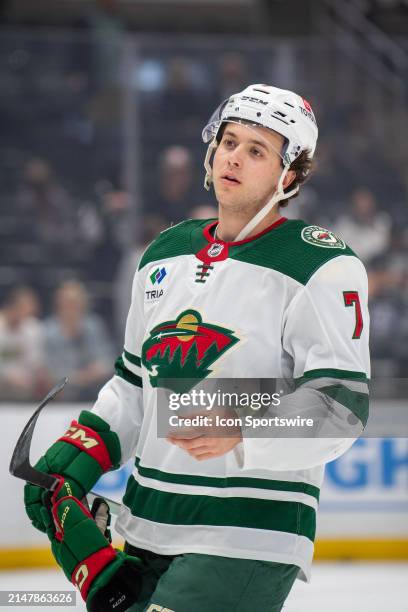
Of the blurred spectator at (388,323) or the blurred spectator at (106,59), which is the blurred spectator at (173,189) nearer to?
the blurred spectator at (106,59)

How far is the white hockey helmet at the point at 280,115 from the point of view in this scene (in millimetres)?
1862

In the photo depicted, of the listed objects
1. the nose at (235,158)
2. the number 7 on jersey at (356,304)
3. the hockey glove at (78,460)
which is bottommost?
the hockey glove at (78,460)

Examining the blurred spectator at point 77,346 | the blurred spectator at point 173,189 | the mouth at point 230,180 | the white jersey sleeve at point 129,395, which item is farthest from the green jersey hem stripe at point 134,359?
the blurred spectator at point 173,189

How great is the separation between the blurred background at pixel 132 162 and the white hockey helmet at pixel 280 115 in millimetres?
2908

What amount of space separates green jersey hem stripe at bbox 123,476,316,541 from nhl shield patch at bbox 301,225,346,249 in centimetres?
45

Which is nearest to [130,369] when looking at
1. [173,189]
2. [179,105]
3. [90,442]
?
[90,442]

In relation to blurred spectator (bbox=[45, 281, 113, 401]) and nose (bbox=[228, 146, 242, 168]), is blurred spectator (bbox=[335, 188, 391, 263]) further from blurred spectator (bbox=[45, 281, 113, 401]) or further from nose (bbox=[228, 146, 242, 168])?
nose (bbox=[228, 146, 242, 168])

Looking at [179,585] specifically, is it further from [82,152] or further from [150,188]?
[82,152]

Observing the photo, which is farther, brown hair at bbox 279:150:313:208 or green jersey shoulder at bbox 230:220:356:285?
brown hair at bbox 279:150:313:208

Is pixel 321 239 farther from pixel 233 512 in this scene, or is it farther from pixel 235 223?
pixel 233 512

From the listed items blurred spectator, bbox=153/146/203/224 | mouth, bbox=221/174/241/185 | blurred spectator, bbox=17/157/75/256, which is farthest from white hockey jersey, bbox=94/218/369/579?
blurred spectator, bbox=17/157/75/256

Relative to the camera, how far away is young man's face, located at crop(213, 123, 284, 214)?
72.6 inches

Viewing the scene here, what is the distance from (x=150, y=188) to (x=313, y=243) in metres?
3.65

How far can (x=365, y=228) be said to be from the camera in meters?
5.44
